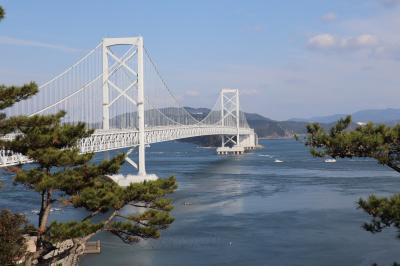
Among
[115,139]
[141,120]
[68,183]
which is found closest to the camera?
[68,183]

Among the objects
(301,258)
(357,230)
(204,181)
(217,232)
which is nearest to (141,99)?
(204,181)

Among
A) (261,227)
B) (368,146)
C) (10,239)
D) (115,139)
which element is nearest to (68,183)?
(10,239)

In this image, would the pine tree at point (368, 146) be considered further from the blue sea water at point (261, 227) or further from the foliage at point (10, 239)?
the blue sea water at point (261, 227)

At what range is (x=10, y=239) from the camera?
8320 millimetres

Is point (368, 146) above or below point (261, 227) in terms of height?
above

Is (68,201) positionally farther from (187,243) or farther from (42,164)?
(187,243)

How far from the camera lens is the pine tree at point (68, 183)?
8000 mm

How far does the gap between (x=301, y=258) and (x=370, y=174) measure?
26.0 m

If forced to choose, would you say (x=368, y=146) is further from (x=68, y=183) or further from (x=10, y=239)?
(x=10, y=239)

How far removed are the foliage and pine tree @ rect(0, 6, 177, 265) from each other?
0.76 ft

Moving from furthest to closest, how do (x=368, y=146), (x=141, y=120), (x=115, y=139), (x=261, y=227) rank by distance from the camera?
(x=141, y=120)
(x=115, y=139)
(x=261, y=227)
(x=368, y=146)

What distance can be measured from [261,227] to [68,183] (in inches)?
502

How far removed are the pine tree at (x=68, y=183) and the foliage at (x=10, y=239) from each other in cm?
23

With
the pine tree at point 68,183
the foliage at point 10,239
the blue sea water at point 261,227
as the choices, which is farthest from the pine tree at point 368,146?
the blue sea water at point 261,227
